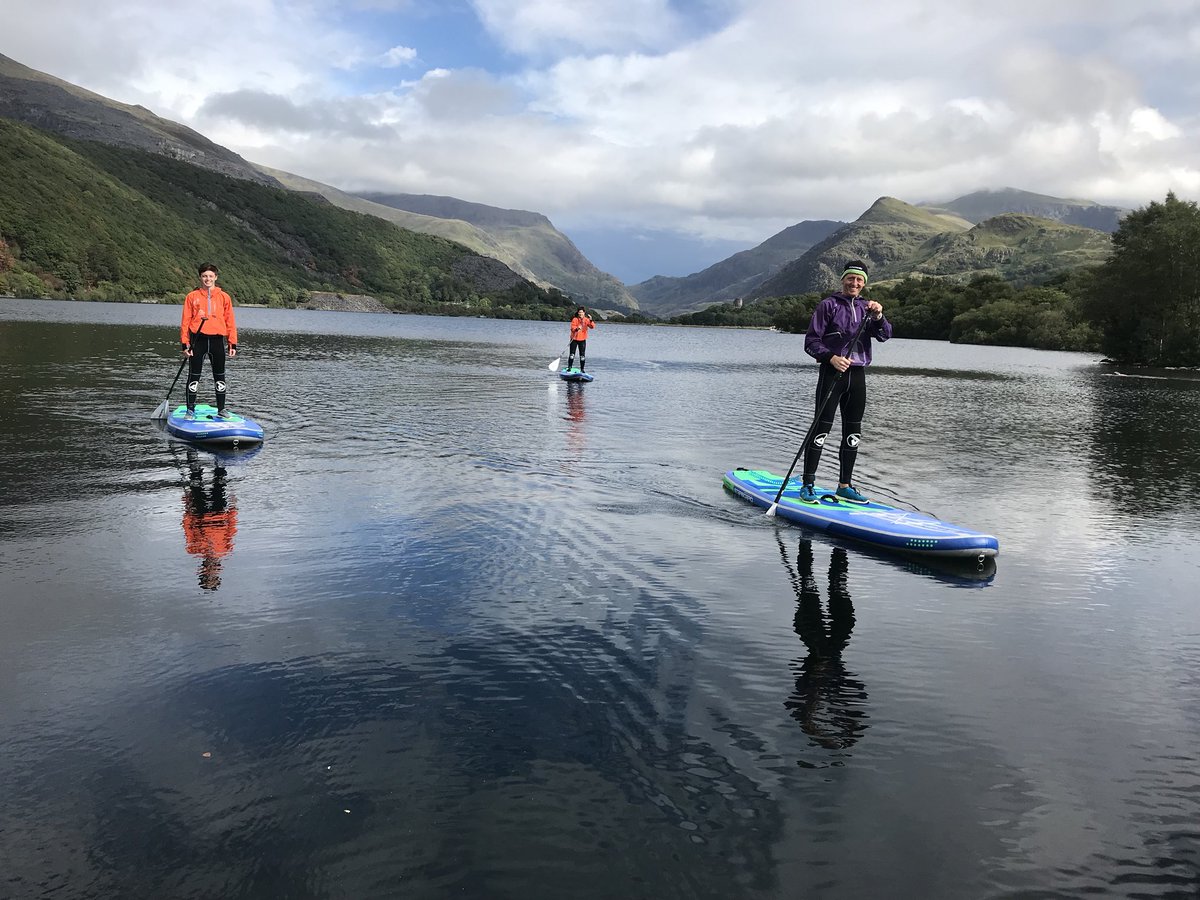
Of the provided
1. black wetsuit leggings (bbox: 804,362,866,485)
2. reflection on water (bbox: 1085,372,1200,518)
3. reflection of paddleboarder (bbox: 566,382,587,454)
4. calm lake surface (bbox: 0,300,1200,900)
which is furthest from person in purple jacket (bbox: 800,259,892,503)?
reflection of paddleboarder (bbox: 566,382,587,454)

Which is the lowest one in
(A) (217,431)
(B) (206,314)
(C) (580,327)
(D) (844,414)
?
(A) (217,431)

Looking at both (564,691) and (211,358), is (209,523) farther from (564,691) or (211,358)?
(211,358)

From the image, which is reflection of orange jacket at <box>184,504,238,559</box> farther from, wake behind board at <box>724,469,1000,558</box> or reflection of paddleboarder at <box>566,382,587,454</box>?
reflection of paddleboarder at <box>566,382,587,454</box>

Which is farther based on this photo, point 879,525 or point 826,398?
point 826,398

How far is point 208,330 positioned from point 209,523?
7.96m

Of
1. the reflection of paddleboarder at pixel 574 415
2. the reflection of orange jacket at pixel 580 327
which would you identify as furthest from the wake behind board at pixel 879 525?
the reflection of orange jacket at pixel 580 327

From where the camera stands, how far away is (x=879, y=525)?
36.9 feet

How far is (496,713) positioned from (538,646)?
133cm

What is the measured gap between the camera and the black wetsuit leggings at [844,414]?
40.9 ft

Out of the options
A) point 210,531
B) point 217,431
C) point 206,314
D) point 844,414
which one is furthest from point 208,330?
point 844,414

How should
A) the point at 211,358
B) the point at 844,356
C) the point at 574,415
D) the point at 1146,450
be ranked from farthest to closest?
the point at 574,415 → the point at 1146,450 → the point at 211,358 → the point at 844,356

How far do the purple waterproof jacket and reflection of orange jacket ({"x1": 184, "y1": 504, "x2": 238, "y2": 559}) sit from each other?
8.30m

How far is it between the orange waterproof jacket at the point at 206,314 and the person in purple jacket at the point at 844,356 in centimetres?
1203

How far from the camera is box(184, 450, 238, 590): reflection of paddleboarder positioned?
30.3 ft
